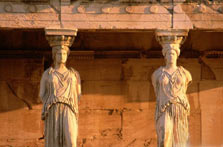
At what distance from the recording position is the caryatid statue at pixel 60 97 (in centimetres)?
2002

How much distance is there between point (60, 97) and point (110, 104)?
288 cm

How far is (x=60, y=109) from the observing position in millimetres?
20078

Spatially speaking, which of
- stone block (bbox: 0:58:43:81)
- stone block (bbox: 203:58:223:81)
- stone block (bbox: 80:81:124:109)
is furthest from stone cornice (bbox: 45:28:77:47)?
stone block (bbox: 203:58:223:81)

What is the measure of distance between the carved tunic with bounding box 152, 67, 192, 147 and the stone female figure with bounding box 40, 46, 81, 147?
158 cm

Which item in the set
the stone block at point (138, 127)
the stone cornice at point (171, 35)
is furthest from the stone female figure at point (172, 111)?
the stone block at point (138, 127)

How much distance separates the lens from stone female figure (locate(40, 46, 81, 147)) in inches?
787

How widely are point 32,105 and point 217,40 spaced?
4088mm

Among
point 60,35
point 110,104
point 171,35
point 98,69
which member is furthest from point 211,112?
point 60,35

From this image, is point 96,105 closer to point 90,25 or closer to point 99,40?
point 99,40

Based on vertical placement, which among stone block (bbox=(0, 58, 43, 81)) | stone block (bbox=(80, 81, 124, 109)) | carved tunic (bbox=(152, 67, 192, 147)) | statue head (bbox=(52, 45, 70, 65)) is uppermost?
stone block (bbox=(0, 58, 43, 81))

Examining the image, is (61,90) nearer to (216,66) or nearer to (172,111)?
(172,111)

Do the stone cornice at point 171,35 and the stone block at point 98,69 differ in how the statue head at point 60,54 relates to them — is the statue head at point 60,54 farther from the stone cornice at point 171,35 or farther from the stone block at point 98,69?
the stone block at point 98,69

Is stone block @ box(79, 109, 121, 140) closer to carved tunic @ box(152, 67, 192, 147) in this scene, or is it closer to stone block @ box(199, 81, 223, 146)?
stone block @ box(199, 81, 223, 146)

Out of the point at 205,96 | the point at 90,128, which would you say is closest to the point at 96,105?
the point at 90,128
